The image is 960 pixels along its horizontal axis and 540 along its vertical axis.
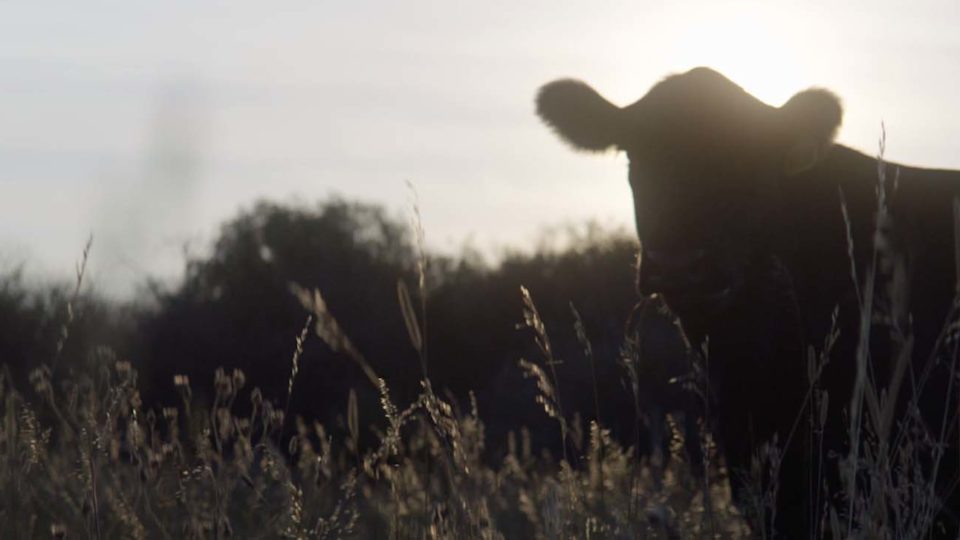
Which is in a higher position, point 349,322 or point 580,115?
point 580,115

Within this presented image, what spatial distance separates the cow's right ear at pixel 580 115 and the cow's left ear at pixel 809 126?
0.87 meters

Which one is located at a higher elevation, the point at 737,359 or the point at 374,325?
the point at 737,359

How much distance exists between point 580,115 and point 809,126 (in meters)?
1.33

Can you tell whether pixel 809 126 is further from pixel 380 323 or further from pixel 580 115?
pixel 380 323

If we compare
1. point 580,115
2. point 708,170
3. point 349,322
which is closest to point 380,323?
point 349,322

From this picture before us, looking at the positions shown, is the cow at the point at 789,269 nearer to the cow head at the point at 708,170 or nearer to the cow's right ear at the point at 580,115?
the cow head at the point at 708,170

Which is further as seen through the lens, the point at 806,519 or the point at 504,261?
the point at 504,261

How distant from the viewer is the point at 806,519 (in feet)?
18.7

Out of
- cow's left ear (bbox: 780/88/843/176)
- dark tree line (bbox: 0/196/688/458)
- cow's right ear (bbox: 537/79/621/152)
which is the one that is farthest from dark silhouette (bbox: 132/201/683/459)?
cow's left ear (bbox: 780/88/843/176)

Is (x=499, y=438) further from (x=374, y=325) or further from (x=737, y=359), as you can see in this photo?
(x=737, y=359)

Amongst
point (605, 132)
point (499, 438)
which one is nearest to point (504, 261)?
point (499, 438)

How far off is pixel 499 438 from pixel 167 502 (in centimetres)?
2109

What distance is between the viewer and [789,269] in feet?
20.1

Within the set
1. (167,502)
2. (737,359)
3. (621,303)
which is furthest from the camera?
(621,303)
